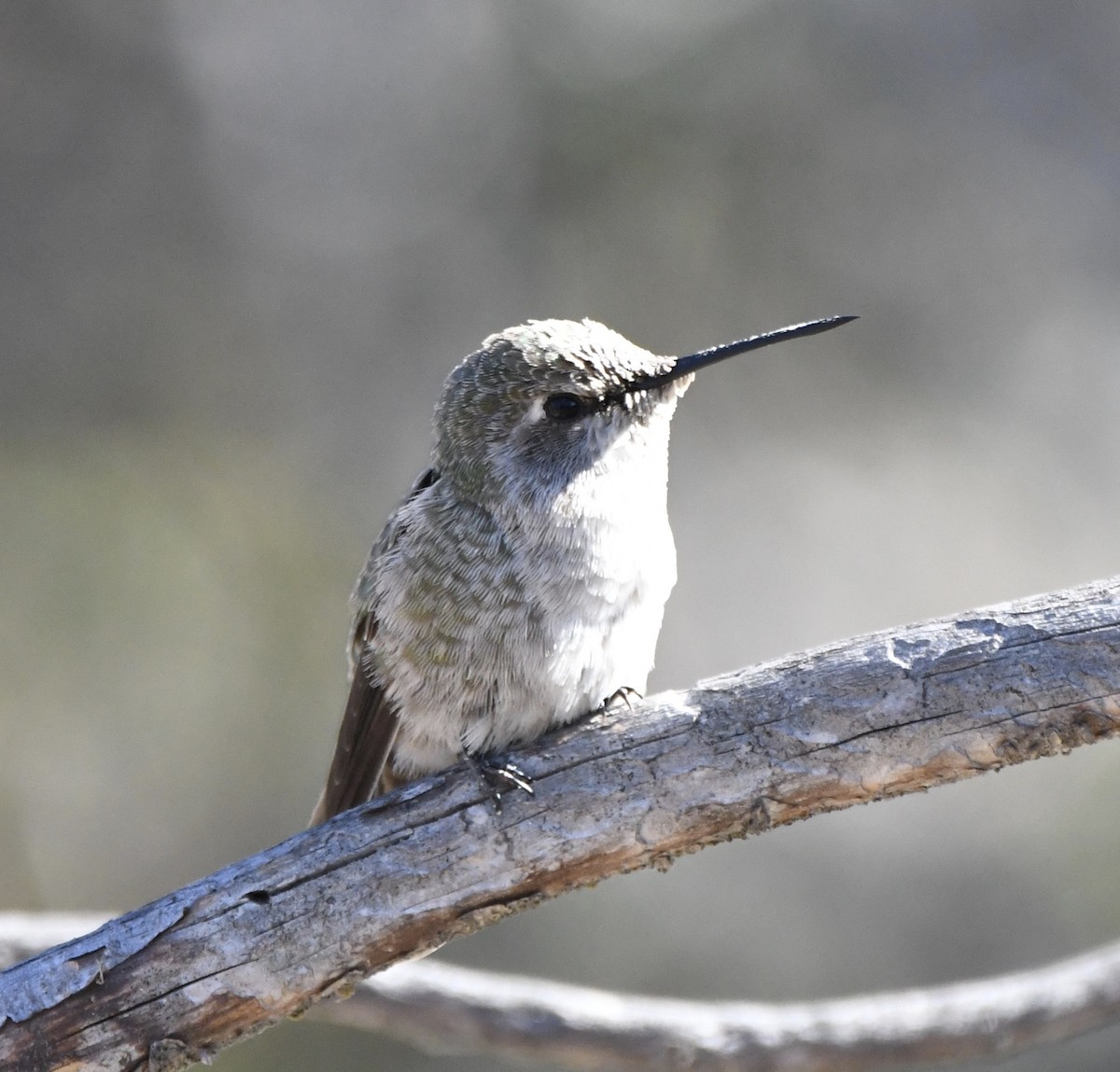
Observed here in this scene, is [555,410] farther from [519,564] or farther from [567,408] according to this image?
[519,564]

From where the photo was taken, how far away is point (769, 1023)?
3.50 metres

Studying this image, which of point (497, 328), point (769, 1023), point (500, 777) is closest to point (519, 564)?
point (500, 777)

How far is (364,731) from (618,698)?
2.37ft

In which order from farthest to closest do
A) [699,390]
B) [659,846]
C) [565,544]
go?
[699,390]
[565,544]
[659,846]

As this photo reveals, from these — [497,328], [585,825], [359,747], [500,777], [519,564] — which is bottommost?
[585,825]

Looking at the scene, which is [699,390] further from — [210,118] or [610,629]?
[610,629]

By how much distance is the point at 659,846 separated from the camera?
8.49ft

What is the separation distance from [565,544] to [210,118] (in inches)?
241

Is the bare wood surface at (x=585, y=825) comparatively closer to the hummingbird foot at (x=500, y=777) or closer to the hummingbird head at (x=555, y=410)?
the hummingbird foot at (x=500, y=777)

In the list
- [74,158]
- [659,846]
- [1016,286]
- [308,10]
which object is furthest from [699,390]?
[659,846]

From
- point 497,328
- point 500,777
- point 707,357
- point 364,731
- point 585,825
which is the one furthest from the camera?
point 497,328

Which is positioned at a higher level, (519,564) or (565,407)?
Answer: (565,407)

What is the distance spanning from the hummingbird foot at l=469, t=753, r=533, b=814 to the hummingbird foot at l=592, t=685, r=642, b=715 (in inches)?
9.8

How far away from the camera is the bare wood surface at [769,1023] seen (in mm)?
3479
